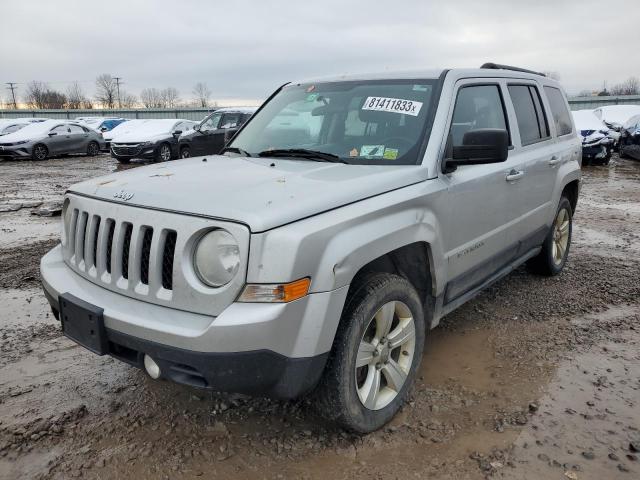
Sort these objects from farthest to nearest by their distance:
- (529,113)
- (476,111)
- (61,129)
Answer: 1. (61,129)
2. (529,113)
3. (476,111)

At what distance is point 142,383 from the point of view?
10.6ft

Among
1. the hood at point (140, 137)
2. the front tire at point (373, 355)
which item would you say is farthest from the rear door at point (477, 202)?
the hood at point (140, 137)

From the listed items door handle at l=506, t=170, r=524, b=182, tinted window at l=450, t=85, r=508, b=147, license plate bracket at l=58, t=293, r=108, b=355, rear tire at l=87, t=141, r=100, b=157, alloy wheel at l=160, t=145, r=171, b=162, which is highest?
tinted window at l=450, t=85, r=508, b=147

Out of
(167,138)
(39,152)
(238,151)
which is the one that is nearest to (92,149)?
(39,152)

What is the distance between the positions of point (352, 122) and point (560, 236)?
2.89m

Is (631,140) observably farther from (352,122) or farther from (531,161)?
(352,122)

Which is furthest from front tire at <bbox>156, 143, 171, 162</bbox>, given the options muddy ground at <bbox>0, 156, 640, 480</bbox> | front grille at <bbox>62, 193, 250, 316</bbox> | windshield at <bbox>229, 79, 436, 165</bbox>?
front grille at <bbox>62, 193, 250, 316</bbox>

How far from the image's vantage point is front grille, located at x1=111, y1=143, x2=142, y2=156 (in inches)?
645

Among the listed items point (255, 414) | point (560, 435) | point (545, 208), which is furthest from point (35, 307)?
point (545, 208)

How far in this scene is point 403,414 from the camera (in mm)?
2875

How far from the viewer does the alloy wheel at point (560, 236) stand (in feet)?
16.4

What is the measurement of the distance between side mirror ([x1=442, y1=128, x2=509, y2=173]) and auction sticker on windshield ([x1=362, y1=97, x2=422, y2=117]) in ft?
1.34

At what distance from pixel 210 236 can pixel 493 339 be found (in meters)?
2.48

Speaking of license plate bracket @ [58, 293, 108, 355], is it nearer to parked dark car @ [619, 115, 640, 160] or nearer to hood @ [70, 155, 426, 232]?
hood @ [70, 155, 426, 232]
